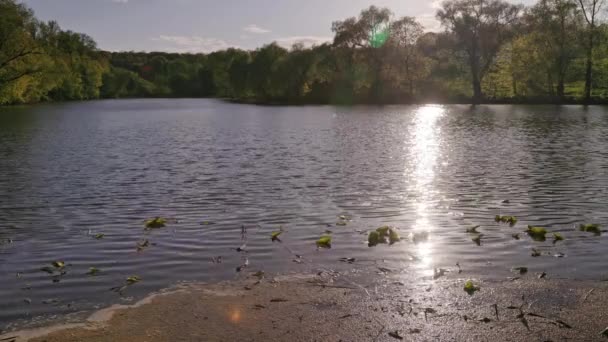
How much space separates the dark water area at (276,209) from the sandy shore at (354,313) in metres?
0.94

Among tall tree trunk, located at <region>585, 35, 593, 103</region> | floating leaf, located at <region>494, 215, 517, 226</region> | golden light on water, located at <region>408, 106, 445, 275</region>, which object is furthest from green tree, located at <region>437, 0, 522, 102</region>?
floating leaf, located at <region>494, 215, 517, 226</region>

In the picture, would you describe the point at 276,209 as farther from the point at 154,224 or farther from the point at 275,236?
the point at 154,224

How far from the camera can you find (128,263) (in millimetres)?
13656

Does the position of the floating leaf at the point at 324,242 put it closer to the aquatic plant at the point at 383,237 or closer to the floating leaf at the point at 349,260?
the aquatic plant at the point at 383,237

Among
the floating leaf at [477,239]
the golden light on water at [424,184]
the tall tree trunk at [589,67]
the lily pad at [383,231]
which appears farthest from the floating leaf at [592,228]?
the tall tree trunk at [589,67]

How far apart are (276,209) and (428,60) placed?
109 meters

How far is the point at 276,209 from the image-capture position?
20.1 m

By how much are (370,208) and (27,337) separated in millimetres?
13410

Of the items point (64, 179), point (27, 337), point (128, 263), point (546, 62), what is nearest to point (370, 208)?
point (128, 263)

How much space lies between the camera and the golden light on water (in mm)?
14250

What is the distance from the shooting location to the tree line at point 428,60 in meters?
98.8

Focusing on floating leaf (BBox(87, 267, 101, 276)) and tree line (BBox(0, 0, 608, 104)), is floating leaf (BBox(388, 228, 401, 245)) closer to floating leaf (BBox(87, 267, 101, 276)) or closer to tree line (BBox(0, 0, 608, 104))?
floating leaf (BBox(87, 267, 101, 276))

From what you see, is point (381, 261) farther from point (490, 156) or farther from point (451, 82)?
point (451, 82)

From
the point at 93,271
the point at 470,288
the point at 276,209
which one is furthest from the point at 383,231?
the point at 93,271
